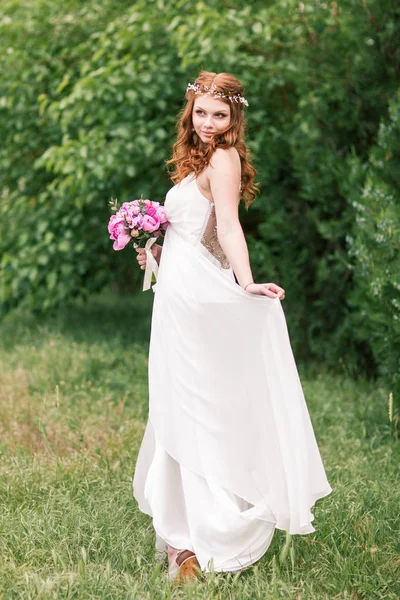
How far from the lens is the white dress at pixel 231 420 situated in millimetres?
2924

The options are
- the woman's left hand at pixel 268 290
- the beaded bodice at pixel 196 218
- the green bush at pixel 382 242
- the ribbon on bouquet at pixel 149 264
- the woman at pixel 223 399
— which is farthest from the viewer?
the green bush at pixel 382 242

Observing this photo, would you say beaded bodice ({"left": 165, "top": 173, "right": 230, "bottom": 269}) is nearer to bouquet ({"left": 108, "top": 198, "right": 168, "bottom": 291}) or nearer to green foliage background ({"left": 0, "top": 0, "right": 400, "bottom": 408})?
bouquet ({"left": 108, "top": 198, "right": 168, "bottom": 291})

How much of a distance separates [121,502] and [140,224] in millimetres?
1404

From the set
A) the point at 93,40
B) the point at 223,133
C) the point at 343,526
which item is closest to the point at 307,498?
the point at 343,526

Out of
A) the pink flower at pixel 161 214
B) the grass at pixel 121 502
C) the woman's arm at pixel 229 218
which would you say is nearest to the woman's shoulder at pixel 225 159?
the woman's arm at pixel 229 218

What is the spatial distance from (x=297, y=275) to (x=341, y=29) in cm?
213

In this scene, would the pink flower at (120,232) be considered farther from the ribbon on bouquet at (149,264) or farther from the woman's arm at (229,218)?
the woman's arm at (229,218)

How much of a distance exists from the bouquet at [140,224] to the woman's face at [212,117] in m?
0.36

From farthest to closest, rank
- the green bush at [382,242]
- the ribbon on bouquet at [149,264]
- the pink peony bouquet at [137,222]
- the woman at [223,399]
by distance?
the green bush at [382,242]
the ribbon on bouquet at [149,264]
the pink peony bouquet at [137,222]
the woman at [223,399]

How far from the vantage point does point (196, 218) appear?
120 inches

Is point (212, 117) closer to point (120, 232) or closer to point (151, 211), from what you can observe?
point (151, 211)

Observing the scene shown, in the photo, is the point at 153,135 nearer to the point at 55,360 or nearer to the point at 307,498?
the point at 55,360

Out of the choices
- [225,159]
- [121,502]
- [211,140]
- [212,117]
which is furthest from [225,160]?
[121,502]

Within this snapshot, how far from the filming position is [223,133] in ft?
10.1
